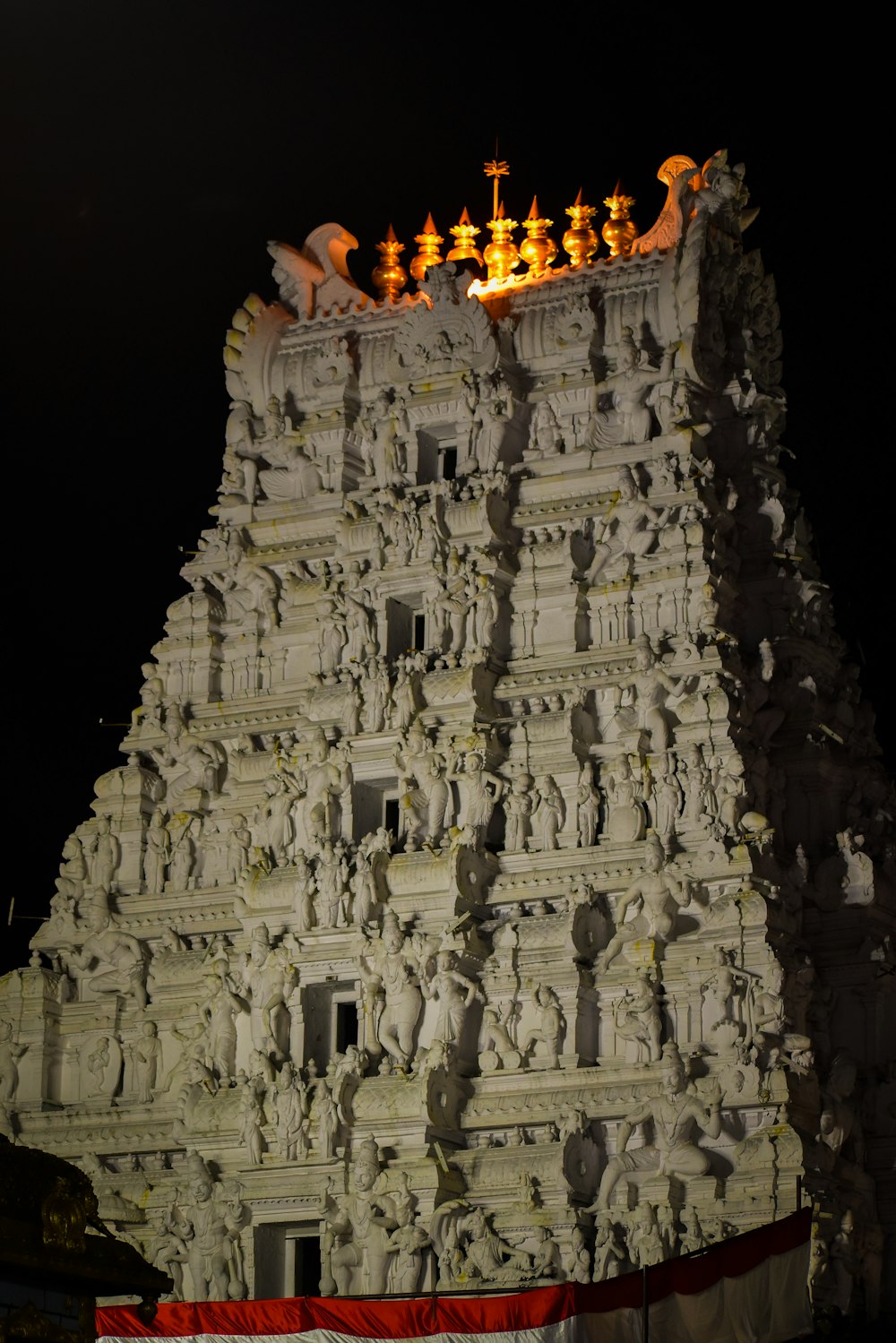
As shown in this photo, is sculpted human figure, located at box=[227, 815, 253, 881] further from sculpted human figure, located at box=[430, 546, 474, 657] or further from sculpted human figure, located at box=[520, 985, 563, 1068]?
sculpted human figure, located at box=[520, 985, 563, 1068]

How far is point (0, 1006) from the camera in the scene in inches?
1839

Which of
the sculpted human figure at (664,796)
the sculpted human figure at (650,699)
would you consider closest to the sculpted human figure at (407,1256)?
the sculpted human figure at (664,796)

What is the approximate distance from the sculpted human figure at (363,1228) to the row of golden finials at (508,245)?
17.4 metres

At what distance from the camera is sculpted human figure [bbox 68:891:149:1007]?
4594cm

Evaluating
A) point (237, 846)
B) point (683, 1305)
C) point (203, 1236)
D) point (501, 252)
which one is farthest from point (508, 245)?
point (683, 1305)

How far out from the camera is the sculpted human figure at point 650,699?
1694 inches

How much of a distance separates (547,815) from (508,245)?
12436mm

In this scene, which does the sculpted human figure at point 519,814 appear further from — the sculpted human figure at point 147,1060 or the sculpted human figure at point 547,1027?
the sculpted human figure at point 147,1060

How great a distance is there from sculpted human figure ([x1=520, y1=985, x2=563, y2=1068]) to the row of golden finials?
14354 mm

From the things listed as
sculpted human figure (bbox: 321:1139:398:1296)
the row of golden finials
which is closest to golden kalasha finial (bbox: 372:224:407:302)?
the row of golden finials

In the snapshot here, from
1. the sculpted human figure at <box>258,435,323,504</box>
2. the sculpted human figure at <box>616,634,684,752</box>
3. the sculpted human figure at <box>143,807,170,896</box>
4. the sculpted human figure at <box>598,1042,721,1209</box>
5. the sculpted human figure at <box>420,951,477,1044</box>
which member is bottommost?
the sculpted human figure at <box>598,1042,721,1209</box>

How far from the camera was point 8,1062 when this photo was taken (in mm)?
46250

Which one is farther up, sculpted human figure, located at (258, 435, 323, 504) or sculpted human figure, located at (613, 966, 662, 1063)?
sculpted human figure, located at (258, 435, 323, 504)

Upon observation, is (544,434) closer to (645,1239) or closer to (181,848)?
(181,848)
